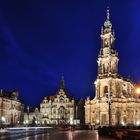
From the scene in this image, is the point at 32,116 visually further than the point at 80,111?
Yes

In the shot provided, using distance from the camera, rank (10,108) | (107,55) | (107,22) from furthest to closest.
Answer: (10,108), (107,22), (107,55)

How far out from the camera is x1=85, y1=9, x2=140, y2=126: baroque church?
11212 centimetres

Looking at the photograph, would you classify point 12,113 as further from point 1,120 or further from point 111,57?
point 111,57

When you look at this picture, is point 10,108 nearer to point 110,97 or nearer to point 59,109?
point 59,109

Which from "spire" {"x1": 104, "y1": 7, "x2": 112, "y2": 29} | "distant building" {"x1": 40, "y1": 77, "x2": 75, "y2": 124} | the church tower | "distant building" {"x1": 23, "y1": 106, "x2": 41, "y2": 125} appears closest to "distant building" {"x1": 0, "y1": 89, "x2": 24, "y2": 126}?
"distant building" {"x1": 23, "y1": 106, "x2": 41, "y2": 125}

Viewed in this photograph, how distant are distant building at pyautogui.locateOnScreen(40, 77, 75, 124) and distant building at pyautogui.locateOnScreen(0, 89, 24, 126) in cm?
1067

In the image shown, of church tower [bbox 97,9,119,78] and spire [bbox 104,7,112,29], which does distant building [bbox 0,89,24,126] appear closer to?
church tower [bbox 97,9,119,78]

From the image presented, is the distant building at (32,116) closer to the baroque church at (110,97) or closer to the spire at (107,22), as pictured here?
the baroque church at (110,97)

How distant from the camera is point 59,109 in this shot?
484 ft

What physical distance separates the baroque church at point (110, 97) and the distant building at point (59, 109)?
84.0ft

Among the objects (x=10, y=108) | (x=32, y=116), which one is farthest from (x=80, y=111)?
(x=10, y=108)

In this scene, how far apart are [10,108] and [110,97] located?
157ft

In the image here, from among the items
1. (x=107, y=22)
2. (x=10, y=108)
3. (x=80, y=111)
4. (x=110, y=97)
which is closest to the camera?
(x=110, y=97)

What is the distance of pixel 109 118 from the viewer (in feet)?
366
